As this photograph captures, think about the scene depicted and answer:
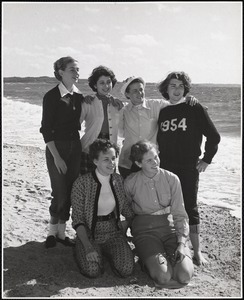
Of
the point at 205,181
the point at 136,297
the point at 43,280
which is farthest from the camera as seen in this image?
the point at 205,181

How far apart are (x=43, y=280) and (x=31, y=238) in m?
0.96

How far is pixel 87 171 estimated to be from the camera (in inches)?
155

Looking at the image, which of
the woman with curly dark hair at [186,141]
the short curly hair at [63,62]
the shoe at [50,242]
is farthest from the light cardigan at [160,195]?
the short curly hair at [63,62]

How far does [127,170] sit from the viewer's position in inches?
157

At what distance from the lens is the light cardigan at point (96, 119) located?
3.88 metres

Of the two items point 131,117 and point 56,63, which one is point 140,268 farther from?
point 56,63

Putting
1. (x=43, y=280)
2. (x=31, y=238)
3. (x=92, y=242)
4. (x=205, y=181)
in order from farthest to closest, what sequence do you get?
(x=205, y=181)
(x=31, y=238)
(x=92, y=242)
(x=43, y=280)

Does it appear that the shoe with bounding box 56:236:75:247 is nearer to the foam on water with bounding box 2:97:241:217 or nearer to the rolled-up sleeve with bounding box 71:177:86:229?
the rolled-up sleeve with bounding box 71:177:86:229

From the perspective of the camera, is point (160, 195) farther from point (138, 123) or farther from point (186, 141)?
point (138, 123)

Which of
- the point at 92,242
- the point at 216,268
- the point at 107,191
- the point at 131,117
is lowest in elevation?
the point at 216,268

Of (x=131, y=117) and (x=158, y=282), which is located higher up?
(x=131, y=117)

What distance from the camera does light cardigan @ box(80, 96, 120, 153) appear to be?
3.88m

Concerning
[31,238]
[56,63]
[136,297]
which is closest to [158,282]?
[136,297]

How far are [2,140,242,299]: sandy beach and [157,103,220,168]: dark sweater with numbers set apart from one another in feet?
3.60
